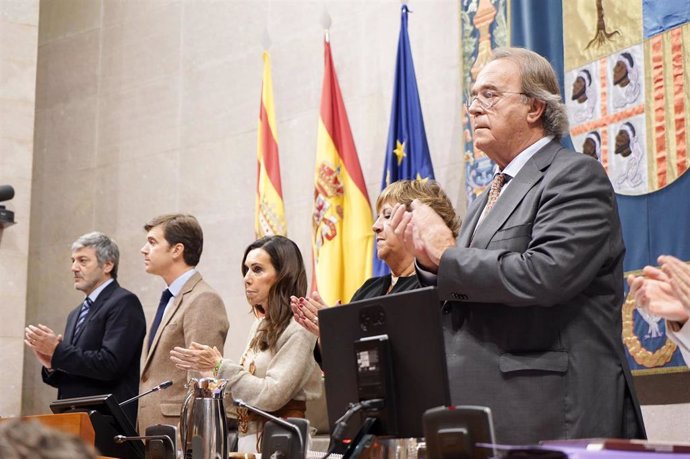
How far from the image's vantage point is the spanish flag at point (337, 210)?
6.09 metres

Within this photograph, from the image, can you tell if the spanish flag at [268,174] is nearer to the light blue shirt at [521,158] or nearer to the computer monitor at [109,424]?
the computer monitor at [109,424]

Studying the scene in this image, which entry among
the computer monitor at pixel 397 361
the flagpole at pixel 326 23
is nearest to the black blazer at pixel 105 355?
the flagpole at pixel 326 23

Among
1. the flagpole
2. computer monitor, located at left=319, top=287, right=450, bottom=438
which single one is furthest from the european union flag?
computer monitor, located at left=319, top=287, right=450, bottom=438

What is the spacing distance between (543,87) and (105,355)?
314 centimetres

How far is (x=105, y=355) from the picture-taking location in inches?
207

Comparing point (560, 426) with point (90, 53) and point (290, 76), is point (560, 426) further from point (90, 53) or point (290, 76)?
point (90, 53)

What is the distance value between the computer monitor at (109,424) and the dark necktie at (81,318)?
2.11 meters

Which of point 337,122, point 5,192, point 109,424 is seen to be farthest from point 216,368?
point 5,192

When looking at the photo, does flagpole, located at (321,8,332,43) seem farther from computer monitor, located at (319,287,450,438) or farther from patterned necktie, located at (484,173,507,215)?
computer monitor, located at (319,287,450,438)

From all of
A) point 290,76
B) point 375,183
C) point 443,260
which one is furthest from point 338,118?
point 443,260

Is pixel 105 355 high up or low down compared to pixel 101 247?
down

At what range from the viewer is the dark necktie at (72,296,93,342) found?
18.3 feet

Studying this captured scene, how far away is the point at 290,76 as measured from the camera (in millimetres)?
7477

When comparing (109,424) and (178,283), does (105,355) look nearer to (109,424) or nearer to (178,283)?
(178,283)
